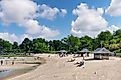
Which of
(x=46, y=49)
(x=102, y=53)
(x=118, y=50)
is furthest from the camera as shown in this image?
(x=46, y=49)

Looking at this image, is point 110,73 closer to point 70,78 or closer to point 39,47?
point 70,78

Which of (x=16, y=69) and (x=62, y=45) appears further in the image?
(x=62, y=45)

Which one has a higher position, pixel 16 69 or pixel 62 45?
pixel 62 45

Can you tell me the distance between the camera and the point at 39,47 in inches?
6014

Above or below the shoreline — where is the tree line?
above

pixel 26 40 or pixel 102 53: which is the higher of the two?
pixel 26 40

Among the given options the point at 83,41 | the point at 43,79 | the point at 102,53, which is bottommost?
the point at 43,79

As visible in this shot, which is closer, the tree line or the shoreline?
the shoreline

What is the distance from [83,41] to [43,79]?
110 meters

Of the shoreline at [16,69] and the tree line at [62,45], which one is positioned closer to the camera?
the shoreline at [16,69]

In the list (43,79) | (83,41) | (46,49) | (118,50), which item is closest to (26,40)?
(46,49)

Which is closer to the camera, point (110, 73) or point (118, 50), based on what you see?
point (110, 73)

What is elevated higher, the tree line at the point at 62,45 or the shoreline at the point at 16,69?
the tree line at the point at 62,45

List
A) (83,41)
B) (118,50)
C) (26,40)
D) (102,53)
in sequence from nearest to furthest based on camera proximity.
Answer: (102,53) → (118,50) → (83,41) → (26,40)
